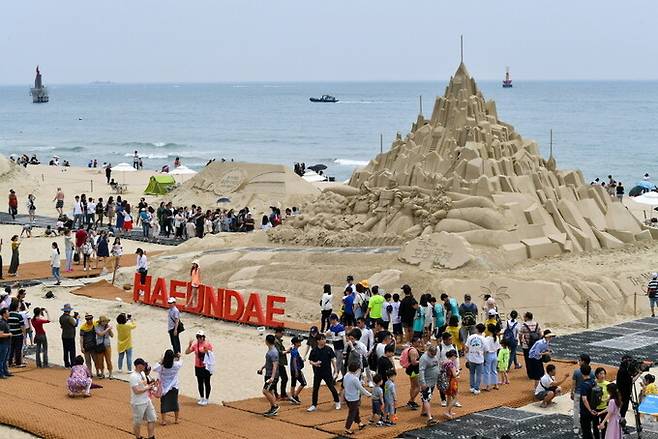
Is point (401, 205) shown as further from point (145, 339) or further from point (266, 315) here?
point (145, 339)

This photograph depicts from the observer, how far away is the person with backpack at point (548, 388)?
15.6 m

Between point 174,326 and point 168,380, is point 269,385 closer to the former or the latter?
point 168,380

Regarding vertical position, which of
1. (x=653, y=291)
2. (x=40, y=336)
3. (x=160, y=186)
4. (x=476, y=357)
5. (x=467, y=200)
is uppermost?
(x=467, y=200)

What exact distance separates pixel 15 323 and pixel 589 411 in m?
9.09

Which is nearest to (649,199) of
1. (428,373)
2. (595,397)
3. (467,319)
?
(467,319)

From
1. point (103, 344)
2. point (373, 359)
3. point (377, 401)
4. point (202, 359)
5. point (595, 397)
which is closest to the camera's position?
point (595, 397)

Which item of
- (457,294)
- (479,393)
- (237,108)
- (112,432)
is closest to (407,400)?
(479,393)

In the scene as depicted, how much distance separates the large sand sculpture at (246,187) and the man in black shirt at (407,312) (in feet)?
55.9

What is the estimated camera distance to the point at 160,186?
147 feet

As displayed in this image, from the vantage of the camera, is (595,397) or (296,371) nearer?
(595,397)

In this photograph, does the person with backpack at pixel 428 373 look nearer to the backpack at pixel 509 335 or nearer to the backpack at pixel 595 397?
the backpack at pixel 595 397

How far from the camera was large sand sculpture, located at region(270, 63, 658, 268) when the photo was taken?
2397 cm

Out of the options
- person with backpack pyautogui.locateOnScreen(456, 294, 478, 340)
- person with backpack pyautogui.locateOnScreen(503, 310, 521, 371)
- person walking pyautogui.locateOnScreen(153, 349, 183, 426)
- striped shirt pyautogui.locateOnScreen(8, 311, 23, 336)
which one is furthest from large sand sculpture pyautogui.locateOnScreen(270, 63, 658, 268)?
person walking pyautogui.locateOnScreen(153, 349, 183, 426)

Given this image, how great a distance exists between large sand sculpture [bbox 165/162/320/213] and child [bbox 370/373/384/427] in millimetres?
21522
